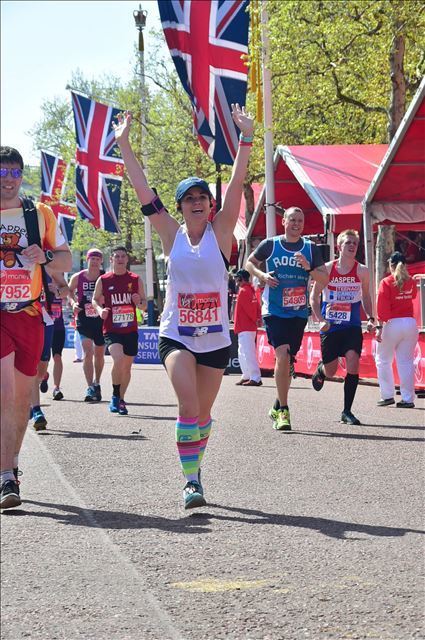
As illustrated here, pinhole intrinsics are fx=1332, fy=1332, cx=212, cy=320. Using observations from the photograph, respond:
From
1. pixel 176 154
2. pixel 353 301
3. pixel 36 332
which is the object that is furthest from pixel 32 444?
pixel 176 154

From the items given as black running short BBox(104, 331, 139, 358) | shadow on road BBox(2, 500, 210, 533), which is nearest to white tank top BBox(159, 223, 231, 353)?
shadow on road BBox(2, 500, 210, 533)

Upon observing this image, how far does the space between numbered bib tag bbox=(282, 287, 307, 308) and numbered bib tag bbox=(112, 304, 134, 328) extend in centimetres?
371

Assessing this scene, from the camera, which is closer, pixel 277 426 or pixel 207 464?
pixel 207 464

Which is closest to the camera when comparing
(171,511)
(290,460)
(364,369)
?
(171,511)

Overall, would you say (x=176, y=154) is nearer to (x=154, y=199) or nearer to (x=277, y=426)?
(x=277, y=426)

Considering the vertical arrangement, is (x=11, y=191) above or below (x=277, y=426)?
above

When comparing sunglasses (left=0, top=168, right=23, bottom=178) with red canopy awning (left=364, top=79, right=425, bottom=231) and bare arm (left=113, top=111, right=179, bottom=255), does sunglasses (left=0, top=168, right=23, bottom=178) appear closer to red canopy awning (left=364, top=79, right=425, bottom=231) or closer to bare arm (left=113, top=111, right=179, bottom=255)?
bare arm (left=113, top=111, right=179, bottom=255)

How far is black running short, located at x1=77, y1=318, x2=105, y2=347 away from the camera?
59.3 ft

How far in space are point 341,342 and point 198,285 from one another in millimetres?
8017

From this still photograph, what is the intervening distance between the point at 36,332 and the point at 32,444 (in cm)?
864

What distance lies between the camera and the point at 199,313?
20.7 feet

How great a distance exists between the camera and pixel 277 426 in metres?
13.8

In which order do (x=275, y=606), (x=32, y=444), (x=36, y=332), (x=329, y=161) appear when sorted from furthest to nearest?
(x=329, y=161), (x=32, y=444), (x=275, y=606), (x=36, y=332)

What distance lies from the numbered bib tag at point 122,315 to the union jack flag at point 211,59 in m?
2.07
